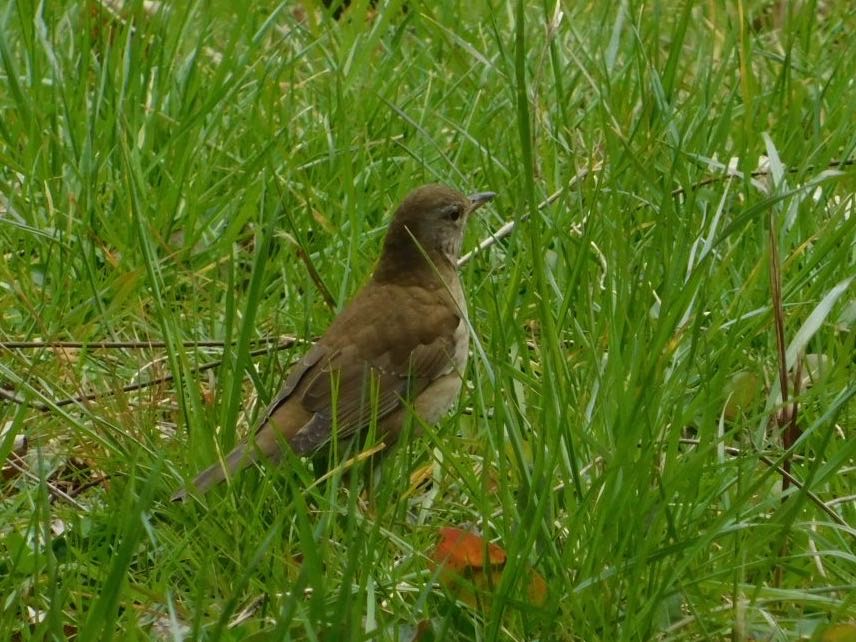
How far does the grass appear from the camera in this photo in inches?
136

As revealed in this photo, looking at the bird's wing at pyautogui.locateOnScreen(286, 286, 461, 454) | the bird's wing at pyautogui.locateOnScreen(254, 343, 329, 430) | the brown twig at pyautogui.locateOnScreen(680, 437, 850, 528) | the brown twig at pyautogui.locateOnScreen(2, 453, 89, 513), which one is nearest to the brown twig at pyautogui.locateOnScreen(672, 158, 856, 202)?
the bird's wing at pyautogui.locateOnScreen(286, 286, 461, 454)

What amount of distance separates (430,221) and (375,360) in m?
0.56

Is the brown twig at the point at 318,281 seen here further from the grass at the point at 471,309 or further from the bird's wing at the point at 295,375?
the bird's wing at the point at 295,375

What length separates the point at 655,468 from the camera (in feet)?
11.9

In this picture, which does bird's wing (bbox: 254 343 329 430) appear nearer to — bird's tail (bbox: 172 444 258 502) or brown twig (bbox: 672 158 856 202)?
bird's tail (bbox: 172 444 258 502)

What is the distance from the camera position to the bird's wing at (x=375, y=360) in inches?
180

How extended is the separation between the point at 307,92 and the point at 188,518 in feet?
9.57

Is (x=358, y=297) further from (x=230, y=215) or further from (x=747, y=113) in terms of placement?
(x=747, y=113)

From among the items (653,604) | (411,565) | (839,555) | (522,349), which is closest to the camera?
(653,604)

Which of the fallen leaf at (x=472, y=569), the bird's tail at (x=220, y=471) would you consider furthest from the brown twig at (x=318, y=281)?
the fallen leaf at (x=472, y=569)

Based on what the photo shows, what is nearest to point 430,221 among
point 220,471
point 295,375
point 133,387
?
point 295,375

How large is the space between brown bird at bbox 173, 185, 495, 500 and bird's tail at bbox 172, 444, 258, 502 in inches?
1.0

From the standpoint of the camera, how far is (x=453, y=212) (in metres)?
5.32

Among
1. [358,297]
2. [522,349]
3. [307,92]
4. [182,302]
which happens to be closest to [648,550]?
[522,349]
